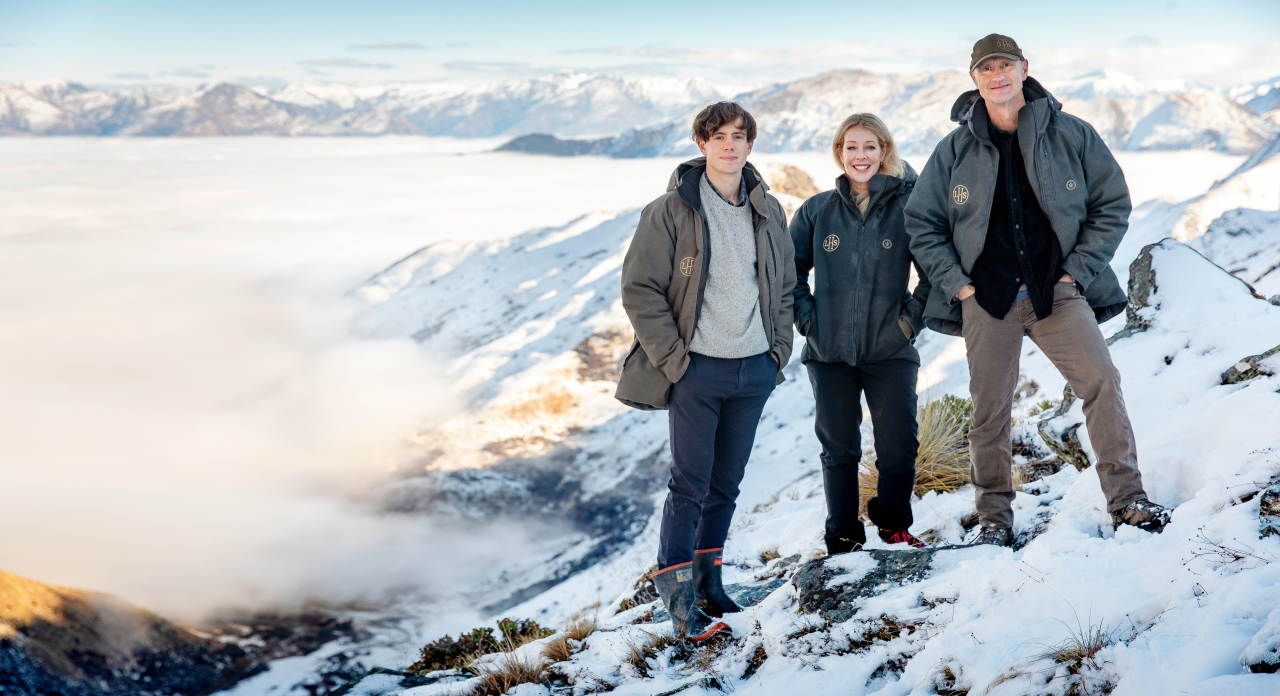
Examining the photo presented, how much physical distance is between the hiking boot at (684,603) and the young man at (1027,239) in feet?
5.57

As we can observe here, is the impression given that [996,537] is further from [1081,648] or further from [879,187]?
[879,187]

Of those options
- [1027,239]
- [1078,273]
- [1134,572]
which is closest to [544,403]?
[1027,239]

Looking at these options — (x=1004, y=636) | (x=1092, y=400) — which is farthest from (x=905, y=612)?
(x=1092, y=400)

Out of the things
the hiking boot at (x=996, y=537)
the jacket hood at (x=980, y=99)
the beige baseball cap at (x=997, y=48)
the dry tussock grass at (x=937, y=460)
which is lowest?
the dry tussock grass at (x=937, y=460)

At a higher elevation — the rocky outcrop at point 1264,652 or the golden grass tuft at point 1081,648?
the rocky outcrop at point 1264,652

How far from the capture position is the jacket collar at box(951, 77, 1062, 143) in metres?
3.12

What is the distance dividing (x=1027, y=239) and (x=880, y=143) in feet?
3.00

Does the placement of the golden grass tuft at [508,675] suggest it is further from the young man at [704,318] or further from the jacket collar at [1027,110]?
the jacket collar at [1027,110]

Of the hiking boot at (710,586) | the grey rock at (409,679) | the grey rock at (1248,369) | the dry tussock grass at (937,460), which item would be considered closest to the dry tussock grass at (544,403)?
the dry tussock grass at (937,460)

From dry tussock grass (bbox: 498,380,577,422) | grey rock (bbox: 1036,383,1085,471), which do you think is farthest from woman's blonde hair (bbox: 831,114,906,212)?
dry tussock grass (bbox: 498,380,577,422)

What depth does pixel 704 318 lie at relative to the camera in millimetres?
3291

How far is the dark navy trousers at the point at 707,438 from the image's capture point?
3273 mm

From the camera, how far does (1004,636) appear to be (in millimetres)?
2391

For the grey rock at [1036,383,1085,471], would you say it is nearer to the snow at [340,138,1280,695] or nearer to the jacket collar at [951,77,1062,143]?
the snow at [340,138,1280,695]
